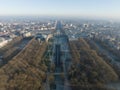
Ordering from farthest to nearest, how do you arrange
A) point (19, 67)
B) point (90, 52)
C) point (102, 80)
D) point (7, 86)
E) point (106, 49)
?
point (106, 49), point (90, 52), point (19, 67), point (102, 80), point (7, 86)

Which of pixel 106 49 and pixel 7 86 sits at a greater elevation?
pixel 7 86

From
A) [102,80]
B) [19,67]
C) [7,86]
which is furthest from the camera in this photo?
[19,67]

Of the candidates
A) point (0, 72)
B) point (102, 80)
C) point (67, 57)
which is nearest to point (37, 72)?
point (0, 72)

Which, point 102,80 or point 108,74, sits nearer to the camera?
point 102,80

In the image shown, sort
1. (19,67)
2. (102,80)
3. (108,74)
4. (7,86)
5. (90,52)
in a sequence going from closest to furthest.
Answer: (7,86) → (102,80) → (108,74) → (19,67) → (90,52)

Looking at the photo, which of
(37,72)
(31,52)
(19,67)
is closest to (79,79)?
(37,72)

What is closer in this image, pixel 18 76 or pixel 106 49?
pixel 18 76

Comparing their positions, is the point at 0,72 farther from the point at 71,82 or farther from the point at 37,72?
the point at 71,82

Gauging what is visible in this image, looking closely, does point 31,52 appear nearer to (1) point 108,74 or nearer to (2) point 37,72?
(2) point 37,72

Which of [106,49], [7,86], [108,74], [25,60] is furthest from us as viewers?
[106,49]
